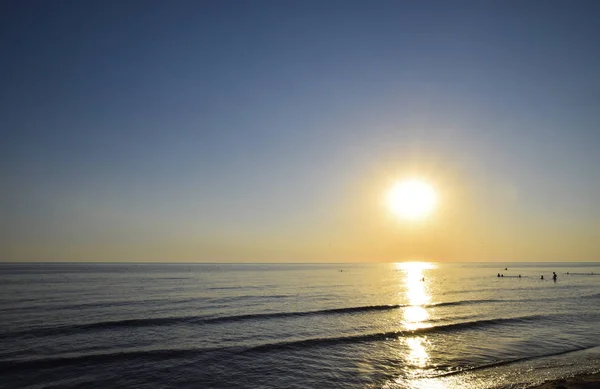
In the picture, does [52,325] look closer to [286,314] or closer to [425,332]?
[286,314]

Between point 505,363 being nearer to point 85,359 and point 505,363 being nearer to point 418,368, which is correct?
point 418,368

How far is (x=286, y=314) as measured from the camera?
Answer: 1537 inches

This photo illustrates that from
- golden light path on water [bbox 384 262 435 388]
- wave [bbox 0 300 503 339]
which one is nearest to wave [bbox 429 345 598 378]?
golden light path on water [bbox 384 262 435 388]

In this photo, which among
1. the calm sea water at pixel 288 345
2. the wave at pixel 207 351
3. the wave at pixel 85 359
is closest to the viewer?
the calm sea water at pixel 288 345

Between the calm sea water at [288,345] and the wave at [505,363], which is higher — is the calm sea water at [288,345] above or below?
below

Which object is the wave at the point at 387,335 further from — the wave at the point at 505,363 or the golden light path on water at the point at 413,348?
the wave at the point at 505,363

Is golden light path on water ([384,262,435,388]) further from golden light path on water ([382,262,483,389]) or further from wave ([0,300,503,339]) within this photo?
wave ([0,300,503,339])

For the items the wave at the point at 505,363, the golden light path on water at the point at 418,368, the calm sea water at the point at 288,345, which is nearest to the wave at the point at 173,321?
the calm sea water at the point at 288,345

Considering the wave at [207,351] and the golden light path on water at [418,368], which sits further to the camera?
the wave at [207,351]

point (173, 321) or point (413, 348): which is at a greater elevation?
point (173, 321)

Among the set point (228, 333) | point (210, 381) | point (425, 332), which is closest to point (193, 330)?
point (228, 333)

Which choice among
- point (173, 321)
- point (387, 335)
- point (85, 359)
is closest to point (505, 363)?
point (387, 335)

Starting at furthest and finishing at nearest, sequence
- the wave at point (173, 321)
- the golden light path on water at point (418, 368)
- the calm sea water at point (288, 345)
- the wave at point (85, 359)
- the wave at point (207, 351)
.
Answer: the wave at point (173, 321) → the wave at point (207, 351) → the wave at point (85, 359) → the calm sea water at point (288, 345) → the golden light path on water at point (418, 368)

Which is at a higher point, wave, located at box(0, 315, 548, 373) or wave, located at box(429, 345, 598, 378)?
wave, located at box(429, 345, 598, 378)
